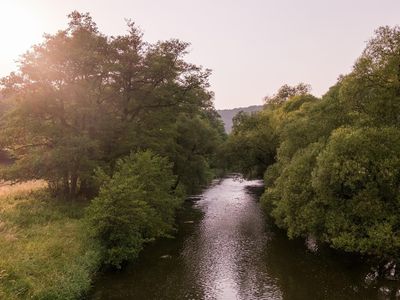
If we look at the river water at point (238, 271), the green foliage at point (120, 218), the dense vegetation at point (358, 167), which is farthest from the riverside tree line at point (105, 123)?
the dense vegetation at point (358, 167)

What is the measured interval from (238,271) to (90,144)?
57.3 ft

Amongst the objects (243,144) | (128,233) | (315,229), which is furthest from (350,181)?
(243,144)

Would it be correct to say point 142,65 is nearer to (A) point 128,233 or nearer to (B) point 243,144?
(A) point 128,233

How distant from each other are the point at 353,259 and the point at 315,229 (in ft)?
15.6

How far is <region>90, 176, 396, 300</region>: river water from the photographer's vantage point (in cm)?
2386

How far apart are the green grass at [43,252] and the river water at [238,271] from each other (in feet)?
6.55

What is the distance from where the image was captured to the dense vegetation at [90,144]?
87.2ft

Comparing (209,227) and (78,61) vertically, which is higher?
(78,61)

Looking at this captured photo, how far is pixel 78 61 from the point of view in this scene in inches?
1471

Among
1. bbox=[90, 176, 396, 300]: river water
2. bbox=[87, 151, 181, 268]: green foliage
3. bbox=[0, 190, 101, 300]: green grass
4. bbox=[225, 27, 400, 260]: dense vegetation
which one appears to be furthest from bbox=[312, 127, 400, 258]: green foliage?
bbox=[0, 190, 101, 300]: green grass

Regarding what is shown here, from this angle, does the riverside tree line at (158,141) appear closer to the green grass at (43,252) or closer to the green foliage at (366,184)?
the green foliage at (366,184)

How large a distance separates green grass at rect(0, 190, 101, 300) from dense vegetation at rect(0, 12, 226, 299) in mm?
77

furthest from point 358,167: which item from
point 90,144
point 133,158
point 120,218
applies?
point 90,144

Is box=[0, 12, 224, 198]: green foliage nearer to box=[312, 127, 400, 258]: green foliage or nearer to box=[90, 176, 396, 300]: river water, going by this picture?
box=[90, 176, 396, 300]: river water
